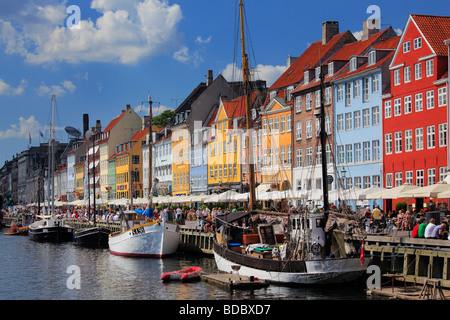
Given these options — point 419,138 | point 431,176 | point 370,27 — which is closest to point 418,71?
point 419,138

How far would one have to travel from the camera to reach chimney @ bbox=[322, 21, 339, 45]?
7450 centimetres

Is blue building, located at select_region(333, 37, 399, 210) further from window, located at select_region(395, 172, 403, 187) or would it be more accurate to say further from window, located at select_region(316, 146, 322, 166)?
window, located at select_region(395, 172, 403, 187)

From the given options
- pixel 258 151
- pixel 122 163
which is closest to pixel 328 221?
pixel 258 151

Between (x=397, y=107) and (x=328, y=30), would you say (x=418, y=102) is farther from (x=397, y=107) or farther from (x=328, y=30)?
(x=328, y=30)

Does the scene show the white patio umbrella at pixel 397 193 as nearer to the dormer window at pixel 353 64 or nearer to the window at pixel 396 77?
the window at pixel 396 77

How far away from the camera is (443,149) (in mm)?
50656

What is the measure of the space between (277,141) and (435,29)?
80.0 ft

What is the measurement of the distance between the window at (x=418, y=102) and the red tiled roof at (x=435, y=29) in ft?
12.2

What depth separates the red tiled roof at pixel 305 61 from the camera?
7181 cm

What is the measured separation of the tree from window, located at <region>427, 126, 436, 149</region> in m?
70.8

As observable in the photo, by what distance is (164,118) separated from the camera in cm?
11956

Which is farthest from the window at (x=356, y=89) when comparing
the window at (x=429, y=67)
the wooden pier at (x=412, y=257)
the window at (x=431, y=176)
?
the wooden pier at (x=412, y=257)

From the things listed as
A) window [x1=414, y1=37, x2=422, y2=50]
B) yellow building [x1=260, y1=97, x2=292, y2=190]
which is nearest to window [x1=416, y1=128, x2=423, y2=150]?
window [x1=414, y1=37, x2=422, y2=50]
